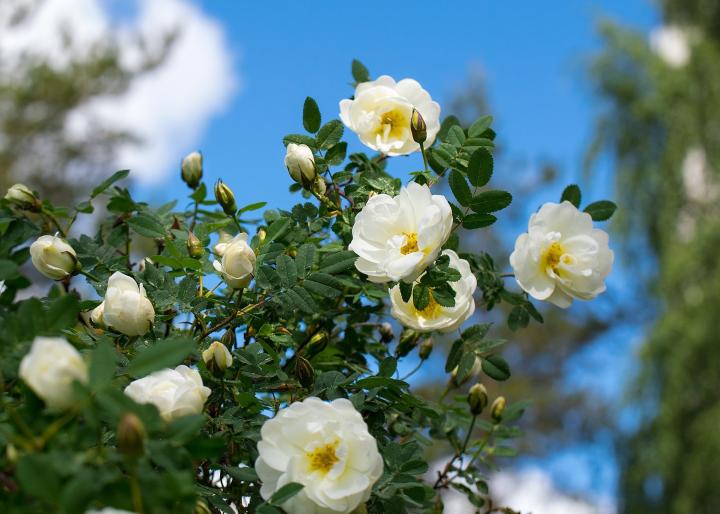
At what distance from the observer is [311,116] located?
3.19ft

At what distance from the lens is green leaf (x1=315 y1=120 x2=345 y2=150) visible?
960 millimetres

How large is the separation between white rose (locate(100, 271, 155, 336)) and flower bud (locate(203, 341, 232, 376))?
7cm

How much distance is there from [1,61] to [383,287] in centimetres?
782

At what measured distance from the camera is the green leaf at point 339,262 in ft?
2.78

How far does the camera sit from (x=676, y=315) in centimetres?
602

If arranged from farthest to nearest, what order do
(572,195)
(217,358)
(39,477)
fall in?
(572,195)
(217,358)
(39,477)

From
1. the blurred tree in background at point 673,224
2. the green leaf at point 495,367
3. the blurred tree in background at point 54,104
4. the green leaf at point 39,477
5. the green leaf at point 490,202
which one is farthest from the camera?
the blurred tree in background at point 54,104

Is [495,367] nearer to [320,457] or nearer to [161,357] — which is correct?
[320,457]

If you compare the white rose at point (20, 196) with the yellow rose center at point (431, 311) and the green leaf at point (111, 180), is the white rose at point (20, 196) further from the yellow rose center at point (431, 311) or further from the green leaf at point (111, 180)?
the yellow rose center at point (431, 311)

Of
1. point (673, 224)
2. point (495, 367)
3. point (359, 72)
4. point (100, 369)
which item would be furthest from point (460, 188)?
point (673, 224)

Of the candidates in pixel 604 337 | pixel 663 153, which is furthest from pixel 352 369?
A: pixel 604 337

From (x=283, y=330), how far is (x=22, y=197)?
371 mm

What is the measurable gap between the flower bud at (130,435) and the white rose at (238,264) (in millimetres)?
313

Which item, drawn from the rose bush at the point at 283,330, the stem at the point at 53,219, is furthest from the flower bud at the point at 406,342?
the stem at the point at 53,219
